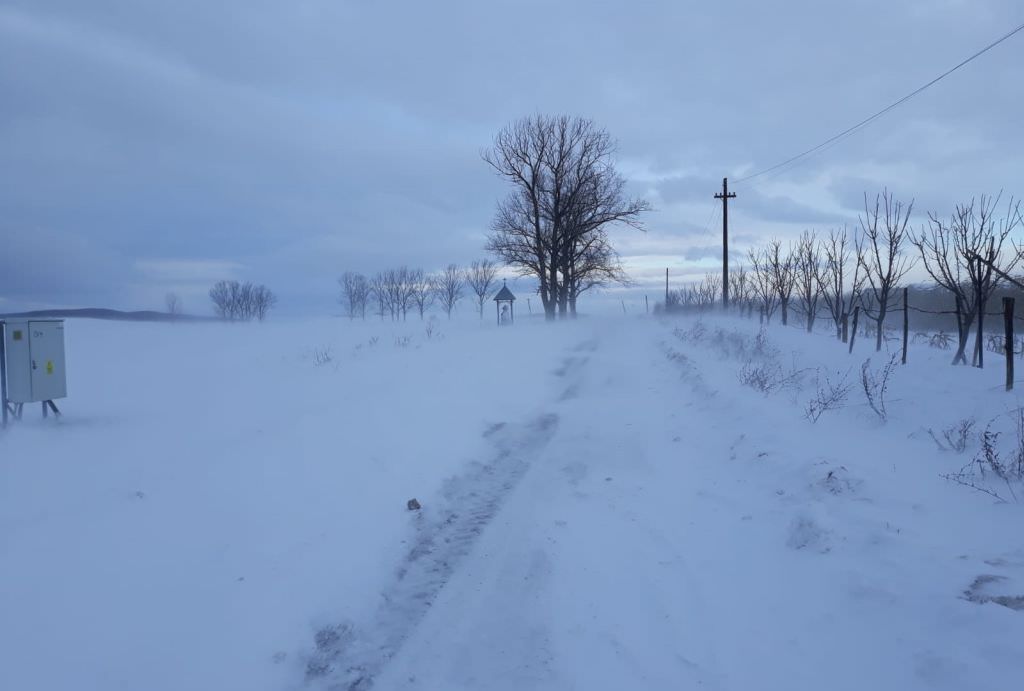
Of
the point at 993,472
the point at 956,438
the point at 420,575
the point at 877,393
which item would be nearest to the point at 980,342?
the point at 877,393

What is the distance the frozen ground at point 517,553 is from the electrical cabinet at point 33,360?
5.23 ft

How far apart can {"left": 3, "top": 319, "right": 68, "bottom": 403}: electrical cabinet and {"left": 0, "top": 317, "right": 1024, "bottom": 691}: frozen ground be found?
5.23ft

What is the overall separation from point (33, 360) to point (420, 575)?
10.5m

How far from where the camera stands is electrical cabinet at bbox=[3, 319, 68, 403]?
1133cm

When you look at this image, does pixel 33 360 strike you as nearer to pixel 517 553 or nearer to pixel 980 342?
pixel 517 553

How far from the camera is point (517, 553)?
5.12 metres

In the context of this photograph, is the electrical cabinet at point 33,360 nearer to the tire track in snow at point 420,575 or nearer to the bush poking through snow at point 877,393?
the tire track in snow at point 420,575

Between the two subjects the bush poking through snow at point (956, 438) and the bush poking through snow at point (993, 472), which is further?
the bush poking through snow at point (956, 438)

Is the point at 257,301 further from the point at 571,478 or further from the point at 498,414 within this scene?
the point at 571,478

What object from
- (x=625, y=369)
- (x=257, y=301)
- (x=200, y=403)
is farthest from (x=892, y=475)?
(x=257, y=301)

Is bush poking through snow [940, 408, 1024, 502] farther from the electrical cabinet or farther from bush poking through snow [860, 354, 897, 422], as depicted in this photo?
the electrical cabinet

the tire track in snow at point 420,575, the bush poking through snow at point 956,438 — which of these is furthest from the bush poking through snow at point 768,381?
the tire track in snow at point 420,575

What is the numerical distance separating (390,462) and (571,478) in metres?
2.23

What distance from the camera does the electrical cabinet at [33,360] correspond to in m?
11.3
